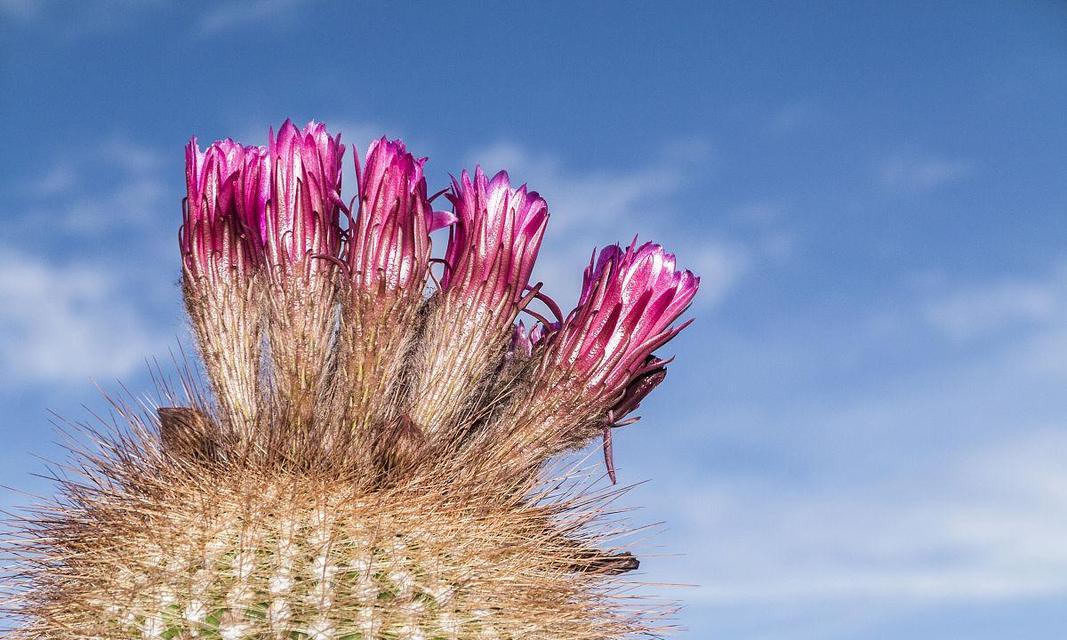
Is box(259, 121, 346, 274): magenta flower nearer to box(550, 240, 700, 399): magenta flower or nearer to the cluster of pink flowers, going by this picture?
the cluster of pink flowers

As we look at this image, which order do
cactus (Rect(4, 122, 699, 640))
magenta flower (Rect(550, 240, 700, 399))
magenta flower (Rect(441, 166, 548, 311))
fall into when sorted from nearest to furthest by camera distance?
1. cactus (Rect(4, 122, 699, 640))
2. magenta flower (Rect(441, 166, 548, 311))
3. magenta flower (Rect(550, 240, 700, 399))

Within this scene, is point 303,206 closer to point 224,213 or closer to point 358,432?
point 224,213

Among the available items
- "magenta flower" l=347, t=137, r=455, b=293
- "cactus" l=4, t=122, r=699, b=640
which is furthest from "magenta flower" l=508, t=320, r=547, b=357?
"magenta flower" l=347, t=137, r=455, b=293

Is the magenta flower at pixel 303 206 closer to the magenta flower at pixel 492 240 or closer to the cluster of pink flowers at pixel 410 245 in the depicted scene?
the cluster of pink flowers at pixel 410 245

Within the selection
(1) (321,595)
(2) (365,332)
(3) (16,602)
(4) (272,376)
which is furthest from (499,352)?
(3) (16,602)

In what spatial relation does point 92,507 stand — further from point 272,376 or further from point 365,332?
point 365,332

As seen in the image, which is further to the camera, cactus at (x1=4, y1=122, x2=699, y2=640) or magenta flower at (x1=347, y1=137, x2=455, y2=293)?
magenta flower at (x1=347, y1=137, x2=455, y2=293)
